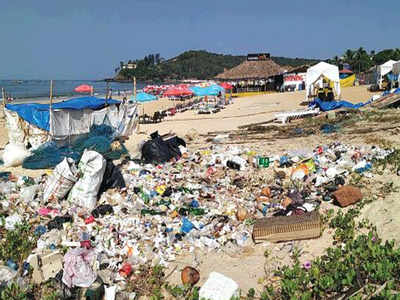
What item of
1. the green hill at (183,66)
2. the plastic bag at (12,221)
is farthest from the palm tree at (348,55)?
the plastic bag at (12,221)

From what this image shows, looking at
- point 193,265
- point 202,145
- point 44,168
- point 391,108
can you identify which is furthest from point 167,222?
point 391,108

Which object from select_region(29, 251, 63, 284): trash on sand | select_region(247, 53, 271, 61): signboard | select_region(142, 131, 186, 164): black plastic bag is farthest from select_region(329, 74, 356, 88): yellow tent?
select_region(29, 251, 63, 284): trash on sand

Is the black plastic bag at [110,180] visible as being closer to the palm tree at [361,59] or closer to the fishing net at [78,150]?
the fishing net at [78,150]

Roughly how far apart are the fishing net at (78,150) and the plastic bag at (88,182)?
86.3 inches

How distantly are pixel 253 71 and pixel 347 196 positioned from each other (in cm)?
2817

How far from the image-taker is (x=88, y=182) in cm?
607

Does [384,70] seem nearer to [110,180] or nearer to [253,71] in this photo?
[253,71]

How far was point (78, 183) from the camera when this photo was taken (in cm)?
613

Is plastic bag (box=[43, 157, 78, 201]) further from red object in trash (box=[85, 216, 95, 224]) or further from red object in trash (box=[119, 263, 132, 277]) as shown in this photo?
red object in trash (box=[119, 263, 132, 277])

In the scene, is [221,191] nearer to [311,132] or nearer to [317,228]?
[317,228]

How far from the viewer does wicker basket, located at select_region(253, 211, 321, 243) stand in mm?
4594

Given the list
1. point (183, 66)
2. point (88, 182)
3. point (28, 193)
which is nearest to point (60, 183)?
point (88, 182)

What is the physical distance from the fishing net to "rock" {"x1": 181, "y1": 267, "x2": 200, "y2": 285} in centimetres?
494

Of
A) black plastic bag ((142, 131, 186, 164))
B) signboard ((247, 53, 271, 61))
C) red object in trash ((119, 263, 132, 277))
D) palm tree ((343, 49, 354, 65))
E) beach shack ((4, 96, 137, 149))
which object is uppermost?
palm tree ((343, 49, 354, 65))
